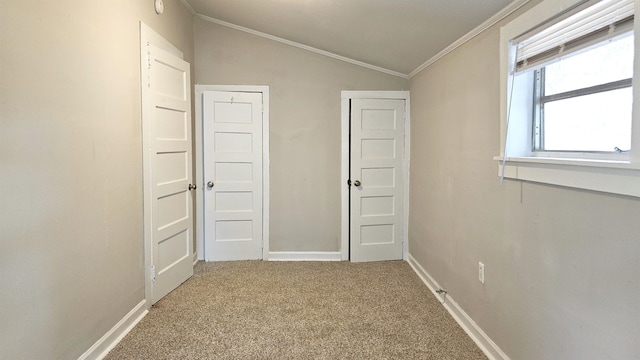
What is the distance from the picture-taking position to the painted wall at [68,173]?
1466 mm

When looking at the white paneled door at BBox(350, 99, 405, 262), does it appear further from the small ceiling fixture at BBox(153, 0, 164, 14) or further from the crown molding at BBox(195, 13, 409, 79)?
the small ceiling fixture at BBox(153, 0, 164, 14)

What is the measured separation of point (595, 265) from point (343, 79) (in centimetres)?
308

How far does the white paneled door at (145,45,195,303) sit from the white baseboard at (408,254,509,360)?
2.34 m

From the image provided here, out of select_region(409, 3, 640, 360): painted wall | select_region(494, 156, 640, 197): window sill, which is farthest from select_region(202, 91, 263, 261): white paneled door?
select_region(494, 156, 640, 197): window sill

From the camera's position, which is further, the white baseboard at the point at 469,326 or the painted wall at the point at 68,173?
the white baseboard at the point at 469,326

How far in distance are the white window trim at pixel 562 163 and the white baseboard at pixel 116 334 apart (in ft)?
8.53

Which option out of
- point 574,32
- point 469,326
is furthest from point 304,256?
point 574,32

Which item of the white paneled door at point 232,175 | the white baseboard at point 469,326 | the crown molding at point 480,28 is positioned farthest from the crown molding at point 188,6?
the white baseboard at point 469,326

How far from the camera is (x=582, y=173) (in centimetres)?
136

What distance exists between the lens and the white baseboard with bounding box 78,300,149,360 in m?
2.02

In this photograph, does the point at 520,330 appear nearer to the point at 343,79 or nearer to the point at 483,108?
the point at 483,108

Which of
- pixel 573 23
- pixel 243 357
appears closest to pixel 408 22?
pixel 573 23

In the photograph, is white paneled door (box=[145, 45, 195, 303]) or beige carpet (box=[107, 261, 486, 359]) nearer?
beige carpet (box=[107, 261, 486, 359])

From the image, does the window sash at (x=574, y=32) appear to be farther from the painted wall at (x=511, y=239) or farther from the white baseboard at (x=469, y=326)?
the white baseboard at (x=469, y=326)
